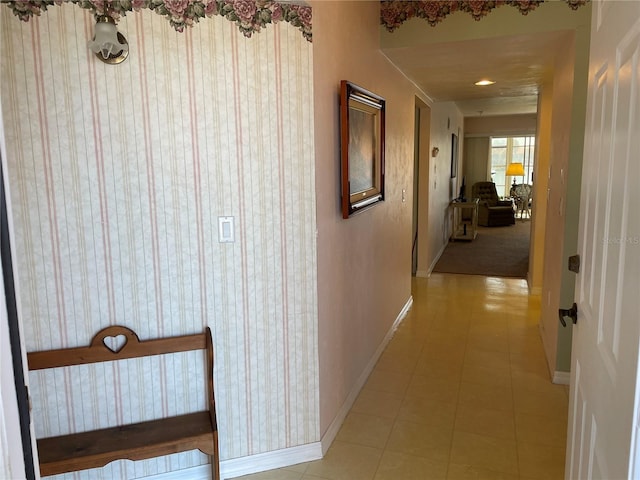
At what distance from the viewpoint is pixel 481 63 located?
357 centimetres

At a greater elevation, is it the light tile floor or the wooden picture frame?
the wooden picture frame

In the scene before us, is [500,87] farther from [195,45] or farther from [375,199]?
[195,45]

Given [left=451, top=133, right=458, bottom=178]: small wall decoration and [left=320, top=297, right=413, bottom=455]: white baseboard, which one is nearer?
[left=320, top=297, right=413, bottom=455]: white baseboard

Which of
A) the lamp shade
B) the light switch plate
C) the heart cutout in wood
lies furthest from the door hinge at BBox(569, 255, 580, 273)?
the lamp shade

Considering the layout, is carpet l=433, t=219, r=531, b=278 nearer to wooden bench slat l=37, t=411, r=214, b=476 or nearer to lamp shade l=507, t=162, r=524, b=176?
lamp shade l=507, t=162, r=524, b=176

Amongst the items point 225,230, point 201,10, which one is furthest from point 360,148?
point 201,10

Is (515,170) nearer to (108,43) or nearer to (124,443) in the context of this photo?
(108,43)

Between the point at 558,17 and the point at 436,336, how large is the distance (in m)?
2.41

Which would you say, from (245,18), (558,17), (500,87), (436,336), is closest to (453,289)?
(436,336)

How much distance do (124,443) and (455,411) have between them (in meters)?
1.77

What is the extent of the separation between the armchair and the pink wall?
21.9ft

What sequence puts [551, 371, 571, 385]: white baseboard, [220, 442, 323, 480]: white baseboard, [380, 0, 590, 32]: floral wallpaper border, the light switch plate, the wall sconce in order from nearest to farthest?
the wall sconce
the light switch plate
[220, 442, 323, 480]: white baseboard
[380, 0, 590, 32]: floral wallpaper border
[551, 371, 571, 385]: white baseboard

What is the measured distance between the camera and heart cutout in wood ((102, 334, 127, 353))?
1.93 metres

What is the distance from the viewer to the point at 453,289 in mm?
5219
